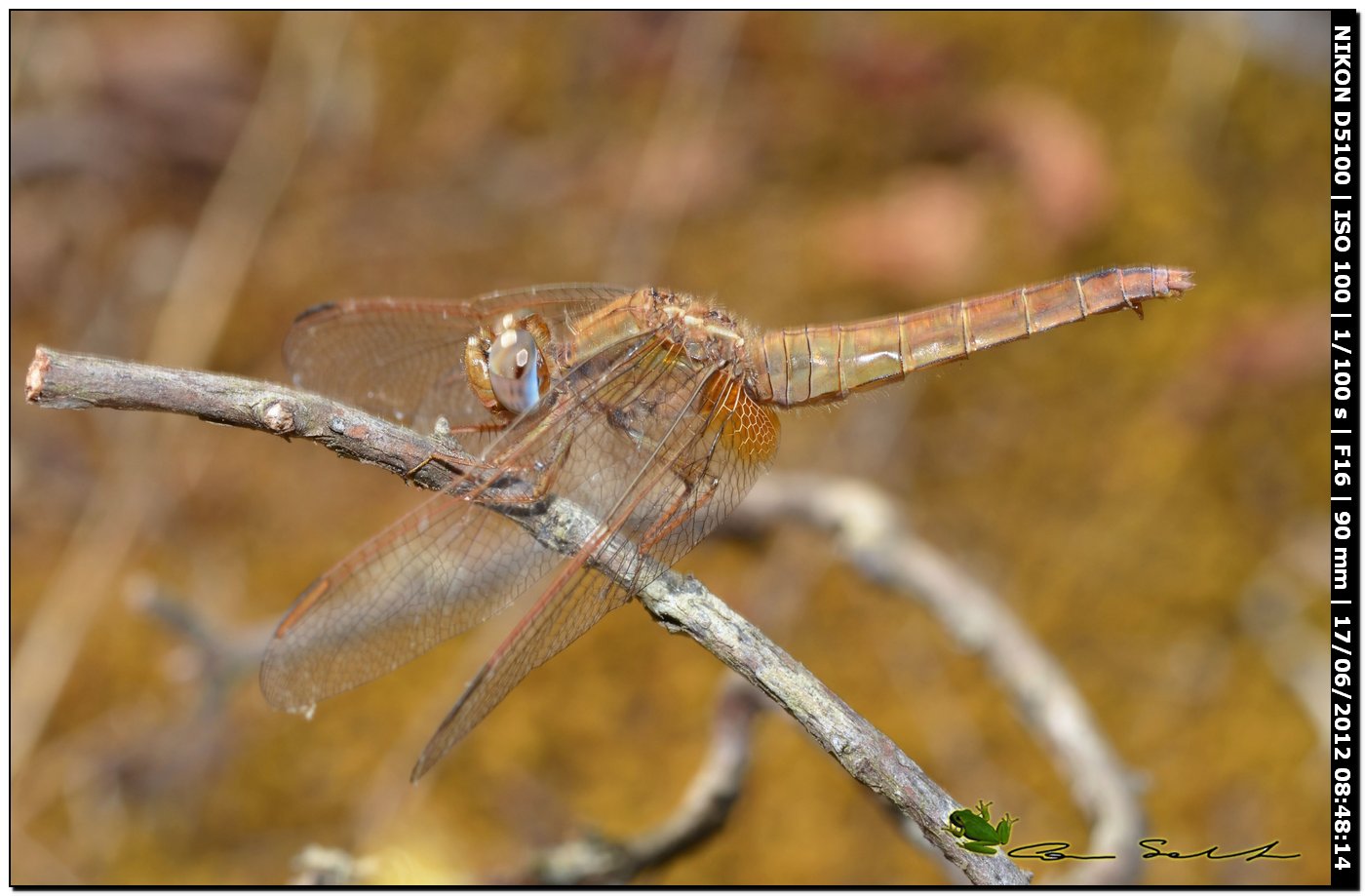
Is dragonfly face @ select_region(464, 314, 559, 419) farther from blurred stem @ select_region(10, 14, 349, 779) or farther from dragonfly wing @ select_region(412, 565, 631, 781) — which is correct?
blurred stem @ select_region(10, 14, 349, 779)

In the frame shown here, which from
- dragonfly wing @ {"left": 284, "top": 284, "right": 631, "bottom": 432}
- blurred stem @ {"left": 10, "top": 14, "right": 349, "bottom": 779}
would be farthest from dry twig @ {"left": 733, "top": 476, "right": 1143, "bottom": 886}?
blurred stem @ {"left": 10, "top": 14, "right": 349, "bottom": 779}

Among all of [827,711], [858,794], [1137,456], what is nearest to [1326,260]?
[1137,456]

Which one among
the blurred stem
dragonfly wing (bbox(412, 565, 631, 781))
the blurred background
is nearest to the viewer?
dragonfly wing (bbox(412, 565, 631, 781))

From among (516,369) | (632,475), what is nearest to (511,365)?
(516,369)

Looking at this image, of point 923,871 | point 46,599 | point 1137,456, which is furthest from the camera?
point 1137,456

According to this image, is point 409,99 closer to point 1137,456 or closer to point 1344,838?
point 1137,456
